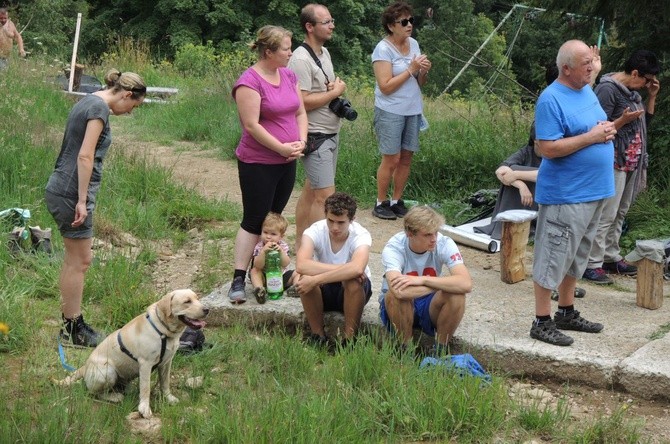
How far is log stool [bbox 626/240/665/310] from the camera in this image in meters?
6.17

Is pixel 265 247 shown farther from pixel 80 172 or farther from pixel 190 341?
pixel 80 172

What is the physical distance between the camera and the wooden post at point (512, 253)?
6828 mm

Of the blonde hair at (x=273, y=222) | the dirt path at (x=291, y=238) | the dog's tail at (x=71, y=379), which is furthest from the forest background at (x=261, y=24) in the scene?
the dog's tail at (x=71, y=379)

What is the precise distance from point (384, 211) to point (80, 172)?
416 cm

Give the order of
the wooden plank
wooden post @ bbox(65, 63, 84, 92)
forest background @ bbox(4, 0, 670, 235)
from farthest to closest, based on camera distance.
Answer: forest background @ bbox(4, 0, 670, 235), the wooden plank, wooden post @ bbox(65, 63, 84, 92)

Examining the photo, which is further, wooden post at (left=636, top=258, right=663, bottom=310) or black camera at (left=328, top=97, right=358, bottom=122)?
black camera at (left=328, top=97, right=358, bottom=122)

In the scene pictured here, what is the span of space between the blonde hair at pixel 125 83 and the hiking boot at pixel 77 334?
4.29 ft

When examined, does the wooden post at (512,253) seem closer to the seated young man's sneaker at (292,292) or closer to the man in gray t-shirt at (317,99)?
the man in gray t-shirt at (317,99)

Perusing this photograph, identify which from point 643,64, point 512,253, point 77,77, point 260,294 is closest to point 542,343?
point 512,253

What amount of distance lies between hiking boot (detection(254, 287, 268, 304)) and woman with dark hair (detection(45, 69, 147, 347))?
118 centimetres

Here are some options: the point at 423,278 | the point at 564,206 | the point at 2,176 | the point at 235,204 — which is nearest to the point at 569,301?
the point at 564,206

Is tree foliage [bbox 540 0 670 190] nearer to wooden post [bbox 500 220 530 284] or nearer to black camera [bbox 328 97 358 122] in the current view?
wooden post [bbox 500 220 530 284]

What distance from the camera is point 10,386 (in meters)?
4.60

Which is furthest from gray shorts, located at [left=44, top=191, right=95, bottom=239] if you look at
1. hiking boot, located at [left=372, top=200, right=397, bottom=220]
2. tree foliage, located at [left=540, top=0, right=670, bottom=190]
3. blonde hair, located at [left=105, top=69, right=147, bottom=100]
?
tree foliage, located at [left=540, top=0, right=670, bottom=190]
